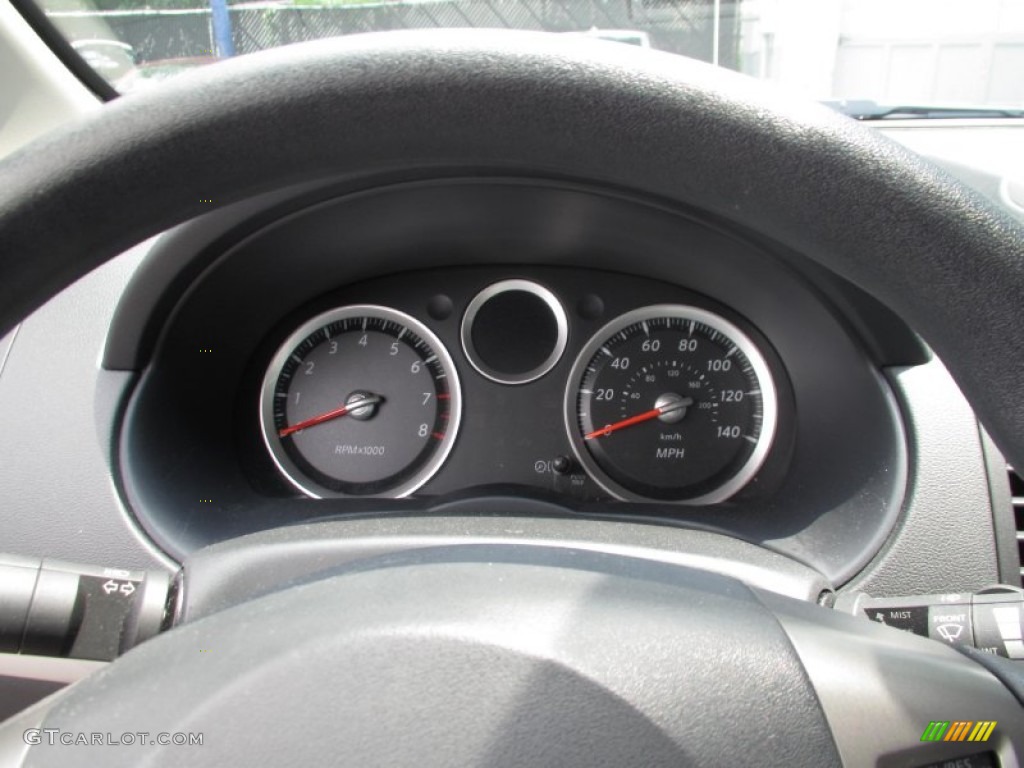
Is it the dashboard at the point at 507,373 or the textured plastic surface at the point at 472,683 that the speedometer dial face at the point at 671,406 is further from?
the textured plastic surface at the point at 472,683

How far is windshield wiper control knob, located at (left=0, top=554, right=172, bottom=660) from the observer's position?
108 cm

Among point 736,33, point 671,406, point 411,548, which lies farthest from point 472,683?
point 736,33

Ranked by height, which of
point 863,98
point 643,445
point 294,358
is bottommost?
point 643,445

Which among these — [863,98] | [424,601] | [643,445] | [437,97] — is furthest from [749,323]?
[437,97]

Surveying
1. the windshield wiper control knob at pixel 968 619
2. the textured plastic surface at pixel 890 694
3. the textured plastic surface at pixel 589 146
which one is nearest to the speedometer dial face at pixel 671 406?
the windshield wiper control knob at pixel 968 619

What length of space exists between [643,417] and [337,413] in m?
0.73

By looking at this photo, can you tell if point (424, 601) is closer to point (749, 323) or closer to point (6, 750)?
point (6, 750)

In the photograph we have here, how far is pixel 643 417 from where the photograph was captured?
7.27 feet

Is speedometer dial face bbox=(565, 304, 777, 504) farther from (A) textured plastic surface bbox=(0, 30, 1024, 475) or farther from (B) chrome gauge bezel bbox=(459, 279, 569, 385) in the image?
(A) textured plastic surface bbox=(0, 30, 1024, 475)

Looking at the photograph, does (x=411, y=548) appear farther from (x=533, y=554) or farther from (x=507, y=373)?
(x=507, y=373)

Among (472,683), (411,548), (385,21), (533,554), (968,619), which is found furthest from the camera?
(385,21)

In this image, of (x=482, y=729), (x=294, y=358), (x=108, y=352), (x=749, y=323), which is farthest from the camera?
(x=294, y=358)

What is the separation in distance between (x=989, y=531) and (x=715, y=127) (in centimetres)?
104

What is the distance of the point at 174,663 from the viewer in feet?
2.63
